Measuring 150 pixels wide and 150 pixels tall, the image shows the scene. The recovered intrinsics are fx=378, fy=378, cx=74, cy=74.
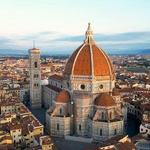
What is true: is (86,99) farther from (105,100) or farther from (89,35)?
(89,35)

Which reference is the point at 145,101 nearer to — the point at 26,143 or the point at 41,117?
the point at 41,117

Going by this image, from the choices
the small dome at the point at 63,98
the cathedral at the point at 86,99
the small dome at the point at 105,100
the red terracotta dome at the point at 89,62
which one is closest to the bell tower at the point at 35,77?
the red terracotta dome at the point at 89,62

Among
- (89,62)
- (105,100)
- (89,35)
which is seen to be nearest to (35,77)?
(89,35)

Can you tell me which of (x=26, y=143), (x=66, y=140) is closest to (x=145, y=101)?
(x=66, y=140)

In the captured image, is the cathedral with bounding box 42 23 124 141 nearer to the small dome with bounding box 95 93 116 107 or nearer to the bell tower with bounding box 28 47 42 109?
the small dome with bounding box 95 93 116 107

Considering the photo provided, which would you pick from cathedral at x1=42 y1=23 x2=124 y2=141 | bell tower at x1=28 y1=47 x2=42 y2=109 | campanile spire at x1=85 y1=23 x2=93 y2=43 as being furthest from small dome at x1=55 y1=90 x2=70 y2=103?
bell tower at x1=28 y1=47 x2=42 y2=109

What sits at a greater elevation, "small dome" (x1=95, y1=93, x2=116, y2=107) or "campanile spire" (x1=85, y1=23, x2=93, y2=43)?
"campanile spire" (x1=85, y1=23, x2=93, y2=43)

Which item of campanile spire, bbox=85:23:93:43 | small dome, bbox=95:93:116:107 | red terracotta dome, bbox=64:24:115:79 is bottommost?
small dome, bbox=95:93:116:107
